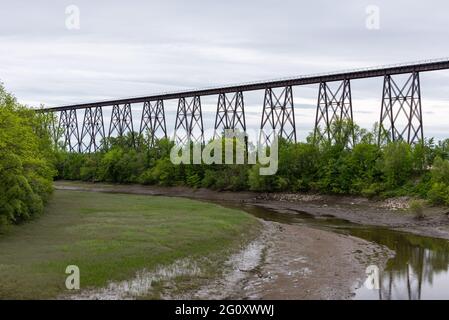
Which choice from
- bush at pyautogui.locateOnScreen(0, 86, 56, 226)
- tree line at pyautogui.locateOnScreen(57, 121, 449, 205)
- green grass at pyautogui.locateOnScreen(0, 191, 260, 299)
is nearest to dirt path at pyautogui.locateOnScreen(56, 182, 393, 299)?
green grass at pyautogui.locateOnScreen(0, 191, 260, 299)

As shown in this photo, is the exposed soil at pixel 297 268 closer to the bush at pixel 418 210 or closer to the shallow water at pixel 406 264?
the shallow water at pixel 406 264

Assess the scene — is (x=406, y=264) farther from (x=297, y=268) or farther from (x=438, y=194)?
(x=438, y=194)

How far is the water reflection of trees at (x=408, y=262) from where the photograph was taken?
15.2 metres

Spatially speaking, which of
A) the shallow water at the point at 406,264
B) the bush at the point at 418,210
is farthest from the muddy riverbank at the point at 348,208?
the shallow water at the point at 406,264

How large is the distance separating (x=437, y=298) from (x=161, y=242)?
948 cm

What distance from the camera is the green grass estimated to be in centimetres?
1373

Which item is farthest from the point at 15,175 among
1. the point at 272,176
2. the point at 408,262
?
the point at 272,176

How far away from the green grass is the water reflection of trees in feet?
19.3

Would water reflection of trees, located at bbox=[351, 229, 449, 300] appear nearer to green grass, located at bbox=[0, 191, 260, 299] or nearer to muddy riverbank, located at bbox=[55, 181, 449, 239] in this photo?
muddy riverbank, located at bbox=[55, 181, 449, 239]

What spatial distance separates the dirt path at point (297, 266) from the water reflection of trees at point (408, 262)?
679 millimetres

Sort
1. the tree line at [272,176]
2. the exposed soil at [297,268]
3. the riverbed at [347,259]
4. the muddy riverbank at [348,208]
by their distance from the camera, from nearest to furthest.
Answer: the exposed soil at [297,268], the riverbed at [347,259], the tree line at [272,176], the muddy riverbank at [348,208]
